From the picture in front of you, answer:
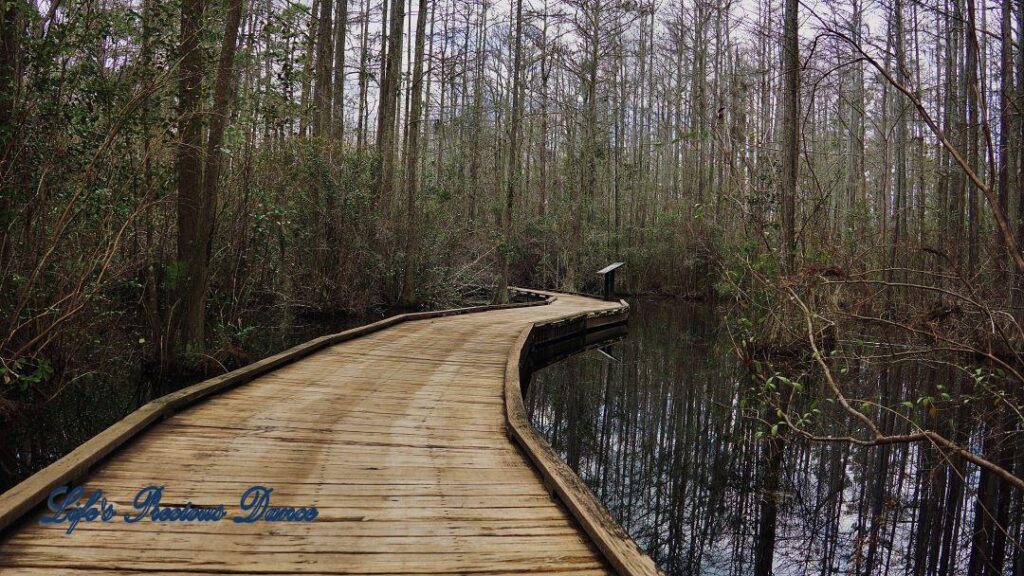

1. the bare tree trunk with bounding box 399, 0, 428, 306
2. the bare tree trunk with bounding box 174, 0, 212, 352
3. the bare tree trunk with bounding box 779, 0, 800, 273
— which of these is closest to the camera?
the bare tree trunk with bounding box 174, 0, 212, 352

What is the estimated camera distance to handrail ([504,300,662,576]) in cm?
238

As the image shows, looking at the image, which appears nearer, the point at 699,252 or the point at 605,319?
the point at 605,319

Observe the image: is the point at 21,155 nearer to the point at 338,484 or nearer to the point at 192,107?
the point at 192,107

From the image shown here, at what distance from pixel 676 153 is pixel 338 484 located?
107 feet

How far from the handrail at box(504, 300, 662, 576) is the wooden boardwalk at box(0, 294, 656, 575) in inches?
0.4

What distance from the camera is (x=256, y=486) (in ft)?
10.1

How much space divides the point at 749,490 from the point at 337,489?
3725 millimetres

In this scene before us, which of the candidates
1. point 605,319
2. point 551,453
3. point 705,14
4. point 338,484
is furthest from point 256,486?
point 705,14

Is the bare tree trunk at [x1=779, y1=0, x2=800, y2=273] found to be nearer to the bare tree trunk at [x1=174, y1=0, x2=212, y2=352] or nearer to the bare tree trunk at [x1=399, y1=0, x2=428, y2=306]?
the bare tree trunk at [x1=399, y1=0, x2=428, y2=306]

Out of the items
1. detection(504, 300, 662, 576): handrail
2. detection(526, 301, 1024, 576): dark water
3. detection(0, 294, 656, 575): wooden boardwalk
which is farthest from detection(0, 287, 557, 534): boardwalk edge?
detection(526, 301, 1024, 576): dark water

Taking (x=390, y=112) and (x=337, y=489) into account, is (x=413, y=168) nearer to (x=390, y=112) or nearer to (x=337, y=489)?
(x=390, y=112)

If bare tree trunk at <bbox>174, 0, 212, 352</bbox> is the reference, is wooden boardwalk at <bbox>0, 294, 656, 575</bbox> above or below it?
below

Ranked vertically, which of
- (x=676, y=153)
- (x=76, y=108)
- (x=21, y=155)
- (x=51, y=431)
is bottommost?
(x=51, y=431)

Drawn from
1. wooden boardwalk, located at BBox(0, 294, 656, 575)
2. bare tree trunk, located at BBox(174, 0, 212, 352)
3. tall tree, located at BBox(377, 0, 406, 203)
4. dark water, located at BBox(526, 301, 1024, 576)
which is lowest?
dark water, located at BBox(526, 301, 1024, 576)
